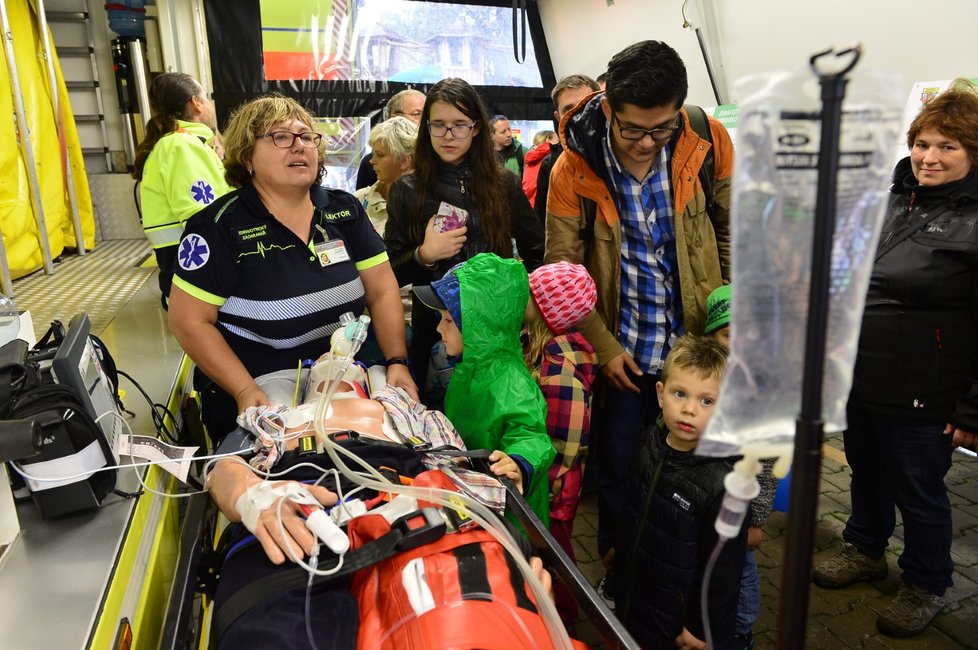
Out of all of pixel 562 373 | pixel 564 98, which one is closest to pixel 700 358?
pixel 562 373

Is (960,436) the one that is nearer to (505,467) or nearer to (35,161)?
(505,467)

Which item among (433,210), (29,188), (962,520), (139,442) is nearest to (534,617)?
(139,442)

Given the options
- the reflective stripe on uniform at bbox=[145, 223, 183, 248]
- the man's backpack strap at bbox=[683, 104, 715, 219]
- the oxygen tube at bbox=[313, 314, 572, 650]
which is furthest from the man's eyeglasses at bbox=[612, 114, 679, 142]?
the reflective stripe on uniform at bbox=[145, 223, 183, 248]

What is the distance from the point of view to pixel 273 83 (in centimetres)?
654

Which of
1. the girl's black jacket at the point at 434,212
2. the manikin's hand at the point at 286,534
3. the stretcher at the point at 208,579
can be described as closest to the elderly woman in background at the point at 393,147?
the girl's black jacket at the point at 434,212

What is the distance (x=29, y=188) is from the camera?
480cm

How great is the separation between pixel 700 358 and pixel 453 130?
1.21 metres

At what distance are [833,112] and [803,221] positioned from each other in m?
0.10

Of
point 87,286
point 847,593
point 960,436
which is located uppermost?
point 960,436

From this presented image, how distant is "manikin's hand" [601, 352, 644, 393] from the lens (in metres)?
2.06

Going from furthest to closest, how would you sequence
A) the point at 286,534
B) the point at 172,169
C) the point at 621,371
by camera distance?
the point at 172,169
the point at 621,371
the point at 286,534

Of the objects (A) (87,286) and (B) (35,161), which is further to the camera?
(B) (35,161)

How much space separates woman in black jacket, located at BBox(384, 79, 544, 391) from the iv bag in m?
1.77

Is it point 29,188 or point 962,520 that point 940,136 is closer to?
point 962,520
